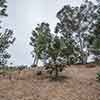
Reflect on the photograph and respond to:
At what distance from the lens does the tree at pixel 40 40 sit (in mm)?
22748

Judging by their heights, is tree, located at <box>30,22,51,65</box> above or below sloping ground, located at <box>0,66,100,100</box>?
above

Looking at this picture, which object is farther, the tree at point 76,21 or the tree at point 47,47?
the tree at point 76,21

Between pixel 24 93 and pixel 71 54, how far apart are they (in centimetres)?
1600

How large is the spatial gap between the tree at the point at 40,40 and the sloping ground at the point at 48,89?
9947mm

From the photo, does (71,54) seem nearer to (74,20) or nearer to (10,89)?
(74,20)

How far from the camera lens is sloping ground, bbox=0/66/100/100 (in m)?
9.30

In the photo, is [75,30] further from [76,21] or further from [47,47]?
[47,47]

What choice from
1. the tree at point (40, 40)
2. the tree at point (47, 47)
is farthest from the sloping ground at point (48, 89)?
the tree at point (40, 40)

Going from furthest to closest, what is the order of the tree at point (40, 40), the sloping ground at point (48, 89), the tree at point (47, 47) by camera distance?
the tree at point (40, 40) < the tree at point (47, 47) < the sloping ground at point (48, 89)

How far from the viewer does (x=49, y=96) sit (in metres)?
9.41

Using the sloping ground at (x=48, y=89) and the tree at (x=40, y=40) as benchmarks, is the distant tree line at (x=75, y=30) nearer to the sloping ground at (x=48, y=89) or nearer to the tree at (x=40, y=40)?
the tree at (x=40, y=40)

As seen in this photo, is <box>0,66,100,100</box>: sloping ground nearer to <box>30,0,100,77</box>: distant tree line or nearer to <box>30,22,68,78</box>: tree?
<box>30,22,68,78</box>: tree

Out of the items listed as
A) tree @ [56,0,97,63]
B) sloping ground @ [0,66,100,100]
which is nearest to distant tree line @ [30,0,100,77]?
tree @ [56,0,97,63]

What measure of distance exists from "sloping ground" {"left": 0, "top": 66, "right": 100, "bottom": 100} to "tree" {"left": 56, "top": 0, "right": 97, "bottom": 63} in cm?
1495
